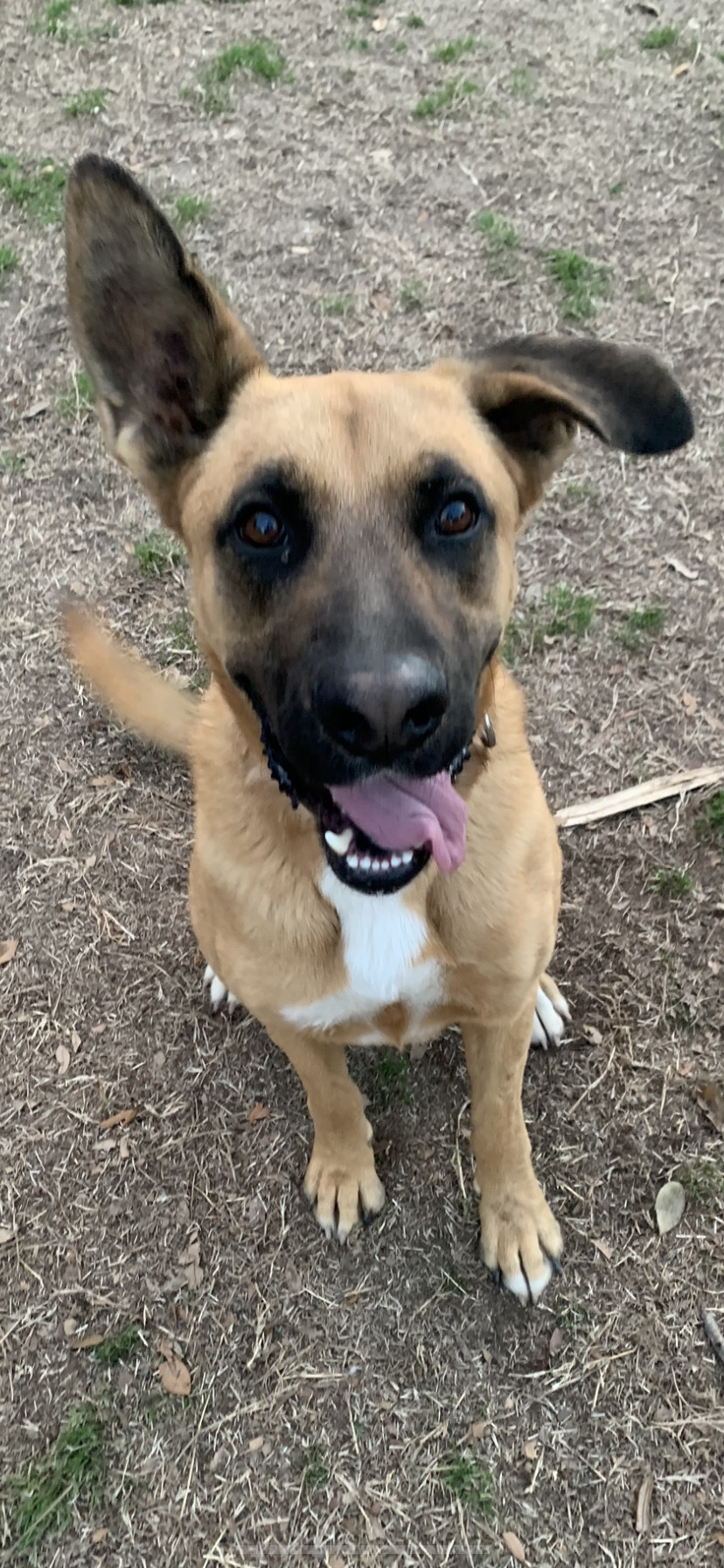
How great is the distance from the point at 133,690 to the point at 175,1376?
7.33 ft

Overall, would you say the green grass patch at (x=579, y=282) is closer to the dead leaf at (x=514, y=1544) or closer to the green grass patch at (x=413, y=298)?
the green grass patch at (x=413, y=298)

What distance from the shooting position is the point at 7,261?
5836 millimetres

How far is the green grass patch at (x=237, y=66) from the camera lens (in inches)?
267

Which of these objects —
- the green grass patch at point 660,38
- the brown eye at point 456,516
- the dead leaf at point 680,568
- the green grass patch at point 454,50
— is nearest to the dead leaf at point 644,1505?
the brown eye at point 456,516

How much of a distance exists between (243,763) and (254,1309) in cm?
184

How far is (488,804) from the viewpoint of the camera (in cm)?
255

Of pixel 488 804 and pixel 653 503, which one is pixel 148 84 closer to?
pixel 653 503

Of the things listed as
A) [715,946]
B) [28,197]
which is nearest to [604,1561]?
[715,946]

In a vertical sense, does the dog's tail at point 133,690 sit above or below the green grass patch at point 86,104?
below

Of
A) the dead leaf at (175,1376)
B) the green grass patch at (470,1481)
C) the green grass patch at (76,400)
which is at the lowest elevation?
the dead leaf at (175,1376)

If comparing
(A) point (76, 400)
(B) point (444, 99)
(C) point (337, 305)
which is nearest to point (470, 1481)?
(A) point (76, 400)

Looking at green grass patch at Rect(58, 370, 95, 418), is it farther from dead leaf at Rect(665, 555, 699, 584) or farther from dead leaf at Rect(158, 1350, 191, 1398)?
dead leaf at Rect(158, 1350, 191, 1398)

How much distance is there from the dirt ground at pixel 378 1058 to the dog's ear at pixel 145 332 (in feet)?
6.67

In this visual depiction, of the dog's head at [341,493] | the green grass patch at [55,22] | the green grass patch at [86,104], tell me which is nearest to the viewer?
the dog's head at [341,493]
